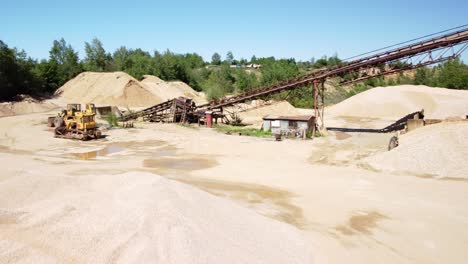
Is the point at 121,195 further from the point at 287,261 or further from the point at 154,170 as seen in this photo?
the point at 154,170

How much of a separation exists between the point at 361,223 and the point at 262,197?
153 inches

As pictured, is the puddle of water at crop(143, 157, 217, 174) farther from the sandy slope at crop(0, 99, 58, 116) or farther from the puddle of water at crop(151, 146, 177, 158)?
the sandy slope at crop(0, 99, 58, 116)

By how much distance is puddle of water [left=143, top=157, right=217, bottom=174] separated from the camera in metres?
18.2

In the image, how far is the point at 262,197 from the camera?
13445 millimetres

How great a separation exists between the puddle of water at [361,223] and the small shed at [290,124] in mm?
14417

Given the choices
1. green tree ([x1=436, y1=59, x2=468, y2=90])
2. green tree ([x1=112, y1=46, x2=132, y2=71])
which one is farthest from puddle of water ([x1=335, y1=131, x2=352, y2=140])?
green tree ([x1=112, y1=46, x2=132, y2=71])

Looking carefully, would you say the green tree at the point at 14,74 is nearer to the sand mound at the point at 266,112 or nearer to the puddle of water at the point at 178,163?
the sand mound at the point at 266,112

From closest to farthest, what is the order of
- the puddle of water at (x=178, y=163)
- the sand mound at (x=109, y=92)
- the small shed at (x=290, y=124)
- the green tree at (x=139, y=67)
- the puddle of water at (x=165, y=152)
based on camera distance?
1. the puddle of water at (x=178, y=163)
2. the puddle of water at (x=165, y=152)
3. the small shed at (x=290, y=124)
4. the sand mound at (x=109, y=92)
5. the green tree at (x=139, y=67)

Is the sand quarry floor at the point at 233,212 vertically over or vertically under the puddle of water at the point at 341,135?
under

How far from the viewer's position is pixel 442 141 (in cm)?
1720

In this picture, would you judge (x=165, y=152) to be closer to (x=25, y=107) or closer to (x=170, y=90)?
(x=25, y=107)

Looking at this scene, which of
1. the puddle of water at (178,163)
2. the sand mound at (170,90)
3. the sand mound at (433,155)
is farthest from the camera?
the sand mound at (170,90)

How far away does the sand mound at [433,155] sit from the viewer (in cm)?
1603

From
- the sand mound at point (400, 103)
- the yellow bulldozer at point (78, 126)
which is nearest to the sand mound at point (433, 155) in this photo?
the yellow bulldozer at point (78, 126)
